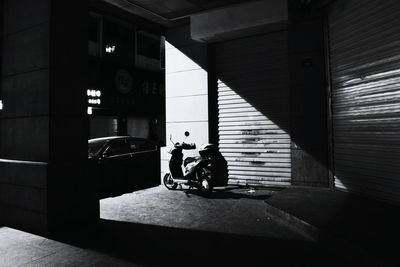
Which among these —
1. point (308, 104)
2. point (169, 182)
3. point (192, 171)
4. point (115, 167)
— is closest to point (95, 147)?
point (115, 167)

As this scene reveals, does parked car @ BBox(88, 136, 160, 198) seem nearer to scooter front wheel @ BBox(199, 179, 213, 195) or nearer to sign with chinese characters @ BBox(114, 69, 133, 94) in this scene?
scooter front wheel @ BBox(199, 179, 213, 195)

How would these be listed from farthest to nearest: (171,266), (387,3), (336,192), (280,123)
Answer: (280,123) < (336,192) < (387,3) < (171,266)

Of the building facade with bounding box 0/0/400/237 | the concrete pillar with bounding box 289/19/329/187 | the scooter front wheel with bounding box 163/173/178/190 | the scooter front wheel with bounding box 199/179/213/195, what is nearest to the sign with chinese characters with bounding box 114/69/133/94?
the building facade with bounding box 0/0/400/237

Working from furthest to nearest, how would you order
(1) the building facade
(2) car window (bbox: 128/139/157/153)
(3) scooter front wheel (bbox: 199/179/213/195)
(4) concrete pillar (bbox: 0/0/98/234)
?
(2) car window (bbox: 128/139/157/153), (3) scooter front wheel (bbox: 199/179/213/195), (1) the building facade, (4) concrete pillar (bbox: 0/0/98/234)

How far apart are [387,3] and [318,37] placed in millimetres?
1984

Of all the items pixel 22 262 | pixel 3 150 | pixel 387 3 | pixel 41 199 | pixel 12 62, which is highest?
pixel 387 3

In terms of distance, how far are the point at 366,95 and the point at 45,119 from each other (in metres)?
6.09

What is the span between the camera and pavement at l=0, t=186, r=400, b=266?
12.3 ft

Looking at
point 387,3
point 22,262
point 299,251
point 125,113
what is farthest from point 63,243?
point 125,113

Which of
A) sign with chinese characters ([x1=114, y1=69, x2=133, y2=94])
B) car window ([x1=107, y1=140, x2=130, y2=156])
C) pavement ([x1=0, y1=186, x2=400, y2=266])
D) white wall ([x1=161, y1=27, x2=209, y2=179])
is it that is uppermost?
sign with chinese characters ([x1=114, y1=69, x2=133, y2=94])

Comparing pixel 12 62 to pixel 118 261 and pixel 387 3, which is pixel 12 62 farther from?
pixel 387 3

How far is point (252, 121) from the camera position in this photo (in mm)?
8594

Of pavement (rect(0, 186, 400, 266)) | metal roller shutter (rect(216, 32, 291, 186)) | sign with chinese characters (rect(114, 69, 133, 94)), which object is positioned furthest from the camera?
sign with chinese characters (rect(114, 69, 133, 94))

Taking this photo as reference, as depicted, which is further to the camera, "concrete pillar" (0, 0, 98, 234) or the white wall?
the white wall
